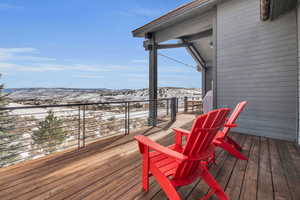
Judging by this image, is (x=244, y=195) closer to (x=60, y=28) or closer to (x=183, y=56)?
(x=183, y=56)

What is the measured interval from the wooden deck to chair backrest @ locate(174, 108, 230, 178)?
0.42m

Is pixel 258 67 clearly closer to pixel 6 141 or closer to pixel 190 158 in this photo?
pixel 190 158

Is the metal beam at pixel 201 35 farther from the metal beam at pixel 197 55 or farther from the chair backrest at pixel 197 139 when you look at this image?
the chair backrest at pixel 197 139

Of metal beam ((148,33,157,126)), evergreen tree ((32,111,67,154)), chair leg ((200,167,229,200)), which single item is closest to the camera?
chair leg ((200,167,229,200))

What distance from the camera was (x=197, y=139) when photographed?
111 cm

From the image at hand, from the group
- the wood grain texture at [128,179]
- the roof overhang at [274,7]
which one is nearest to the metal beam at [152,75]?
the wood grain texture at [128,179]

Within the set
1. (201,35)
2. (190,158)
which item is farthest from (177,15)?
(190,158)

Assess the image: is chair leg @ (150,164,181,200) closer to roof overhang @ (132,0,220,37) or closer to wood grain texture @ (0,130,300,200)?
wood grain texture @ (0,130,300,200)

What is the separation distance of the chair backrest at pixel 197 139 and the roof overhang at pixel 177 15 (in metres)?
3.62

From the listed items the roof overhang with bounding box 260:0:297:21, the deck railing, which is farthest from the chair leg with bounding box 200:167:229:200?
the roof overhang with bounding box 260:0:297:21

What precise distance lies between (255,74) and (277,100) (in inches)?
27.3

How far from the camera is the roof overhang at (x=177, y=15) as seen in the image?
3.77 metres

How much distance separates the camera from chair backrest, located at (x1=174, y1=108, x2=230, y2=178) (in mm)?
1098

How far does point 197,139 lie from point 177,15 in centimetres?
405
